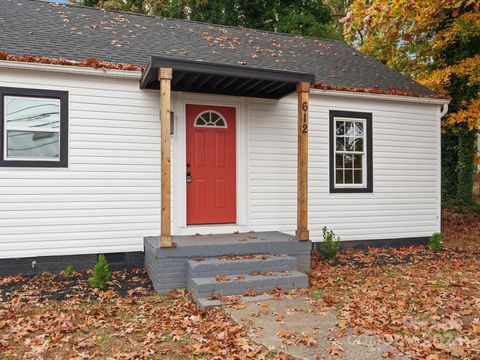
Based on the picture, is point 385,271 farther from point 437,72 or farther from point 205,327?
point 437,72

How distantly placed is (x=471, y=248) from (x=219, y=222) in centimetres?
584

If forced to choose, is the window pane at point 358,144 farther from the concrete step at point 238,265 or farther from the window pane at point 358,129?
the concrete step at point 238,265

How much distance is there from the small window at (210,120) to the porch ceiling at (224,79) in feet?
1.33

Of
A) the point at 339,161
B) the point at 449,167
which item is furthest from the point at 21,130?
the point at 449,167

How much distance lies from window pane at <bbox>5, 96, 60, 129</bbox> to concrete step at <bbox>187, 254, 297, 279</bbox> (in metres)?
3.25

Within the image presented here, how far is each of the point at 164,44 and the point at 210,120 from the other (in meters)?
2.19

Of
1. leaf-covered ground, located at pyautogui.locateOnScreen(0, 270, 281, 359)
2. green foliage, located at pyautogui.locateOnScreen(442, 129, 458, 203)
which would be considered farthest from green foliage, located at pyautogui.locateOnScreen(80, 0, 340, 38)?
leaf-covered ground, located at pyautogui.locateOnScreen(0, 270, 281, 359)

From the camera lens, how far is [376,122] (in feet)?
28.1

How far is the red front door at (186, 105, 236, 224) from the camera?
724 centimetres

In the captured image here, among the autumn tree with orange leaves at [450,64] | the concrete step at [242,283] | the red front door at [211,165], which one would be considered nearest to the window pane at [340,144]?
the red front door at [211,165]

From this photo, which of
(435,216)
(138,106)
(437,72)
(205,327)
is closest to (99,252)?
(138,106)

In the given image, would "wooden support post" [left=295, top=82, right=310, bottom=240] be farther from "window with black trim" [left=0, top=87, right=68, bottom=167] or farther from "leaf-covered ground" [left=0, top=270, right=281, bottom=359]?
"window with black trim" [left=0, top=87, right=68, bottom=167]

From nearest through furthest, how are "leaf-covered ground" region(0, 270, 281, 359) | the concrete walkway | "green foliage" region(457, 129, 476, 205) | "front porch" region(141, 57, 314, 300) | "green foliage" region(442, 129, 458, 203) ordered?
the concrete walkway < "leaf-covered ground" region(0, 270, 281, 359) < "front porch" region(141, 57, 314, 300) < "green foliage" region(457, 129, 476, 205) < "green foliage" region(442, 129, 458, 203)

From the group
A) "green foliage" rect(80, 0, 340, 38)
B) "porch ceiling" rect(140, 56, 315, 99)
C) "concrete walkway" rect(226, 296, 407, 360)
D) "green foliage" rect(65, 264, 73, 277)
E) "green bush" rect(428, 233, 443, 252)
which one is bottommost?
"concrete walkway" rect(226, 296, 407, 360)
